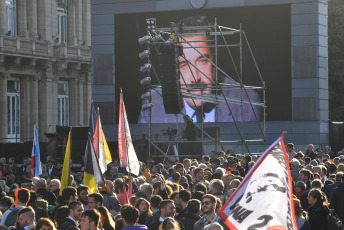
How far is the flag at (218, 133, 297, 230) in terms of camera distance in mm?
6805

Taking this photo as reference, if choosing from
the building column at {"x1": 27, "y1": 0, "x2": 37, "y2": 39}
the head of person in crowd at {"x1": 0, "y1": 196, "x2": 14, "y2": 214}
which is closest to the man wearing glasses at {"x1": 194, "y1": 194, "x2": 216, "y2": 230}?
the head of person in crowd at {"x1": 0, "y1": 196, "x2": 14, "y2": 214}

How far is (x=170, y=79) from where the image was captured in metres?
24.6

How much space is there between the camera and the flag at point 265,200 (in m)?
6.80

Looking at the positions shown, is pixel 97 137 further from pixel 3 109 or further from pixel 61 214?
pixel 3 109

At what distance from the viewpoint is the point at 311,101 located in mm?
32250

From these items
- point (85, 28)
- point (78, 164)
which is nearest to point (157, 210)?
point (78, 164)

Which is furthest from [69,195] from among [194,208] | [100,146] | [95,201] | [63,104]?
[63,104]

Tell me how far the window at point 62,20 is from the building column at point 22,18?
4.07 metres

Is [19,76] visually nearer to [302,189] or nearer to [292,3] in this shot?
[292,3]

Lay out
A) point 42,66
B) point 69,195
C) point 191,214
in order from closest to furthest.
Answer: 1. point 191,214
2. point 69,195
3. point 42,66

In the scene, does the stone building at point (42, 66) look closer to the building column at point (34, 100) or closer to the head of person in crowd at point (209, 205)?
the building column at point (34, 100)

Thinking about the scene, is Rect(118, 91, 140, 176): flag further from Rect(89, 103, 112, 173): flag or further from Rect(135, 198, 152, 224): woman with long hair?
Rect(135, 198, 152, 224): woman with long hair

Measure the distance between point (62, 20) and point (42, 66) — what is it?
427 centimetres

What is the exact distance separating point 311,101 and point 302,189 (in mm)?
18471
